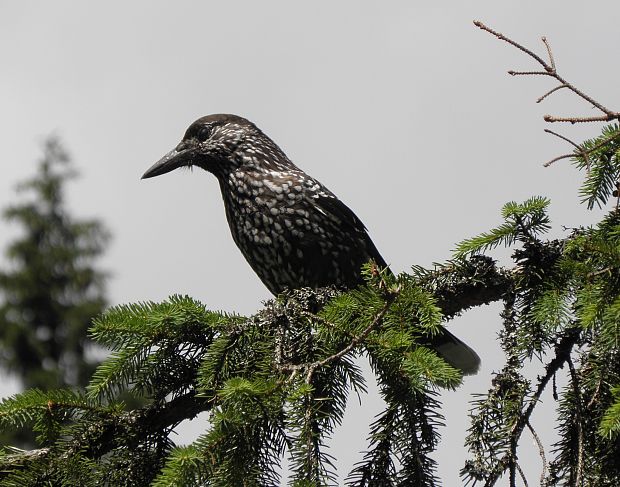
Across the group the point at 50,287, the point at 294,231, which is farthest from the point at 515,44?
the point at 50,287

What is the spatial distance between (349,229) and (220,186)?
0.78 m

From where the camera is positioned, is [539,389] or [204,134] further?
[204,134]

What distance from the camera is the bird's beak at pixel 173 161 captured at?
18.9ft

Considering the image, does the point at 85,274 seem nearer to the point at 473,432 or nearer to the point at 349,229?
the point at 349,229

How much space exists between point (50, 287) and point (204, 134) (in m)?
9.34

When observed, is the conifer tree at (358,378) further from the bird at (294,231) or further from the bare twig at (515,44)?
the bird at (294,231)

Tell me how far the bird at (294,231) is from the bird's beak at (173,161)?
373 millimetres

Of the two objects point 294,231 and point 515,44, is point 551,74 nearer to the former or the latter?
point 515,44

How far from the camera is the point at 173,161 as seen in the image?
227 inches

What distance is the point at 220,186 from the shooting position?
5.48 meters

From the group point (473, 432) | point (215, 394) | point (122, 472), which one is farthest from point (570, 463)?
point (122, 472)

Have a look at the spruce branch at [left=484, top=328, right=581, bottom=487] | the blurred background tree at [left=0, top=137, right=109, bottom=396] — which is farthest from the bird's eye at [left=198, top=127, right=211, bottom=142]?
the blurred background tree at [left=0, top=137, right=109, bottom=396]

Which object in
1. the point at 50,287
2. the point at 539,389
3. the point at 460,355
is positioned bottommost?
the point at 539,389

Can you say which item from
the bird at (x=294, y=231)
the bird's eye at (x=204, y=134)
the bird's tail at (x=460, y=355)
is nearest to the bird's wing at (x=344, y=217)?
the bird at (x=294, y=231)
